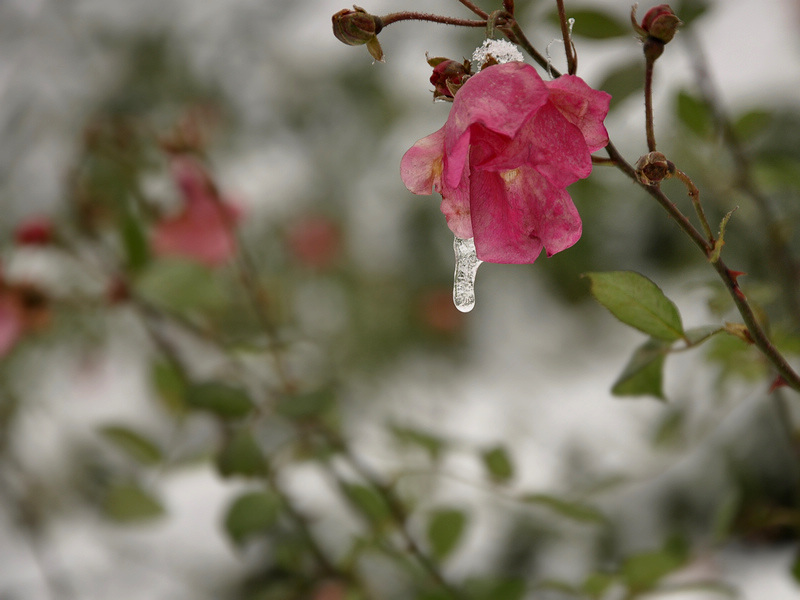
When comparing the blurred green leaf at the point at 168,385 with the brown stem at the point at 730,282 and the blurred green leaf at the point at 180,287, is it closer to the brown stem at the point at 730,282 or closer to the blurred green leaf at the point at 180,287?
the blurred green leaf at the point at 180,287

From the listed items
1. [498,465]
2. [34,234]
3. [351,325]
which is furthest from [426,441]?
[351,325]

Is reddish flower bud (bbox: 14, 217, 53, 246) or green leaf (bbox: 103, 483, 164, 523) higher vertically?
reddish flower bud (bbox: 14, 217, 53, 246)

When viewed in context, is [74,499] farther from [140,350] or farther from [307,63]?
[307,63]

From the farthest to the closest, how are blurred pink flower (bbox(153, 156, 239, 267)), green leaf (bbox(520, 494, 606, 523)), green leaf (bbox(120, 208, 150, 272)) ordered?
1. blurred pink flower (bbox(153, 156, 239, 267))
2. green leaf (bbox(120, 208, 150, 272))
3. green leaf (bbox(520, 494, 606, 523))

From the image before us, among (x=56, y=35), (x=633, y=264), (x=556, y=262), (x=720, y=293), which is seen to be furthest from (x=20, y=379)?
(x=720, y=293)

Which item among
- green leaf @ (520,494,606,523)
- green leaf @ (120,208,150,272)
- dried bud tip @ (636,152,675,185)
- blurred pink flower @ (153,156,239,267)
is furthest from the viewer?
blurred pink flower @ (153,156,239,267)

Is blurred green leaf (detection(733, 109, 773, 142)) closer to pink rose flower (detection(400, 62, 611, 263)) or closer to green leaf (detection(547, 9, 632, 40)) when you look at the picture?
green leaf (detection(547, 9, 632, 40))

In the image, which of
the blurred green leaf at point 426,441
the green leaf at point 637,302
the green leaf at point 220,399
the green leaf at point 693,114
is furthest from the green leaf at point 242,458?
the green leaf at point 693,114

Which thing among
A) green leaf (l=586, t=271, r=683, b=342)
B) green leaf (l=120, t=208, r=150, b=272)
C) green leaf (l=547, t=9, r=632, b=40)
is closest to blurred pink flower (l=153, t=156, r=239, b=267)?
green leaf (l=120, t=208, r=150, b=272)
